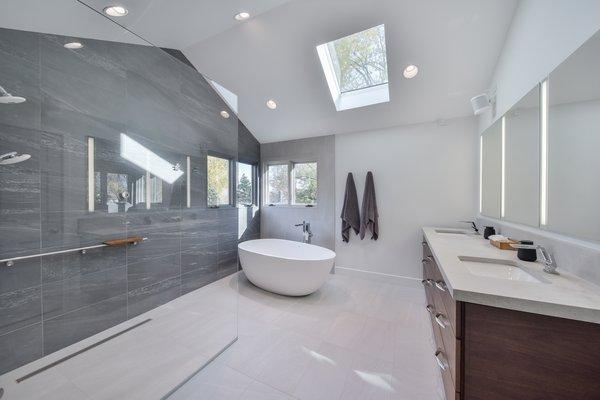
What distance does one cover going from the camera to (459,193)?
9.84 feet

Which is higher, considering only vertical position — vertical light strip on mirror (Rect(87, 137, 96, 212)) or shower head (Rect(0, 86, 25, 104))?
shower head (Rect(0, 86, 25, 104))

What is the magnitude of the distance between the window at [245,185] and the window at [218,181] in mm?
265

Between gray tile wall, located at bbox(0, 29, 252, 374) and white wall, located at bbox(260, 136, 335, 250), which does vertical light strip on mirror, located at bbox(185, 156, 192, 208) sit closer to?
gray tile wall, located at bbox(0, 29, 252, 374)

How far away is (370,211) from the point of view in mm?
3389

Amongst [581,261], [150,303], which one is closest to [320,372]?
[581,261]

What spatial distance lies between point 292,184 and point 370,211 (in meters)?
1.52

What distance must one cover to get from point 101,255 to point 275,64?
2704mm

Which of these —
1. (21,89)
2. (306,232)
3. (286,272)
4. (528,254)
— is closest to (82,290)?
(21,89)

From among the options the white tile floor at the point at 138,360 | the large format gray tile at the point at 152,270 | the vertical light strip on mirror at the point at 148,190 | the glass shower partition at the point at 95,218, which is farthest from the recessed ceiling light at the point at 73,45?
the white tile floor at the point at 138,360

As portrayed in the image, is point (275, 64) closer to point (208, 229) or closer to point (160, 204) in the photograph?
point (160, 204)

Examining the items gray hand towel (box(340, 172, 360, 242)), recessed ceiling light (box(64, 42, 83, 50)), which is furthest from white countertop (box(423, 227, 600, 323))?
recessed ceiling light (box(64, 42, 83, 50))

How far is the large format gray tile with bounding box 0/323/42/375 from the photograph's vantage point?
1608 millimetres

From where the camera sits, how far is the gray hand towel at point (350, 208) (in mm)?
3512

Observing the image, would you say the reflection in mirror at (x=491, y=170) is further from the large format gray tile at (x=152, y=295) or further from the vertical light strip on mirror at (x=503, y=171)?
the large format gray tile at (x=152, y=295)
